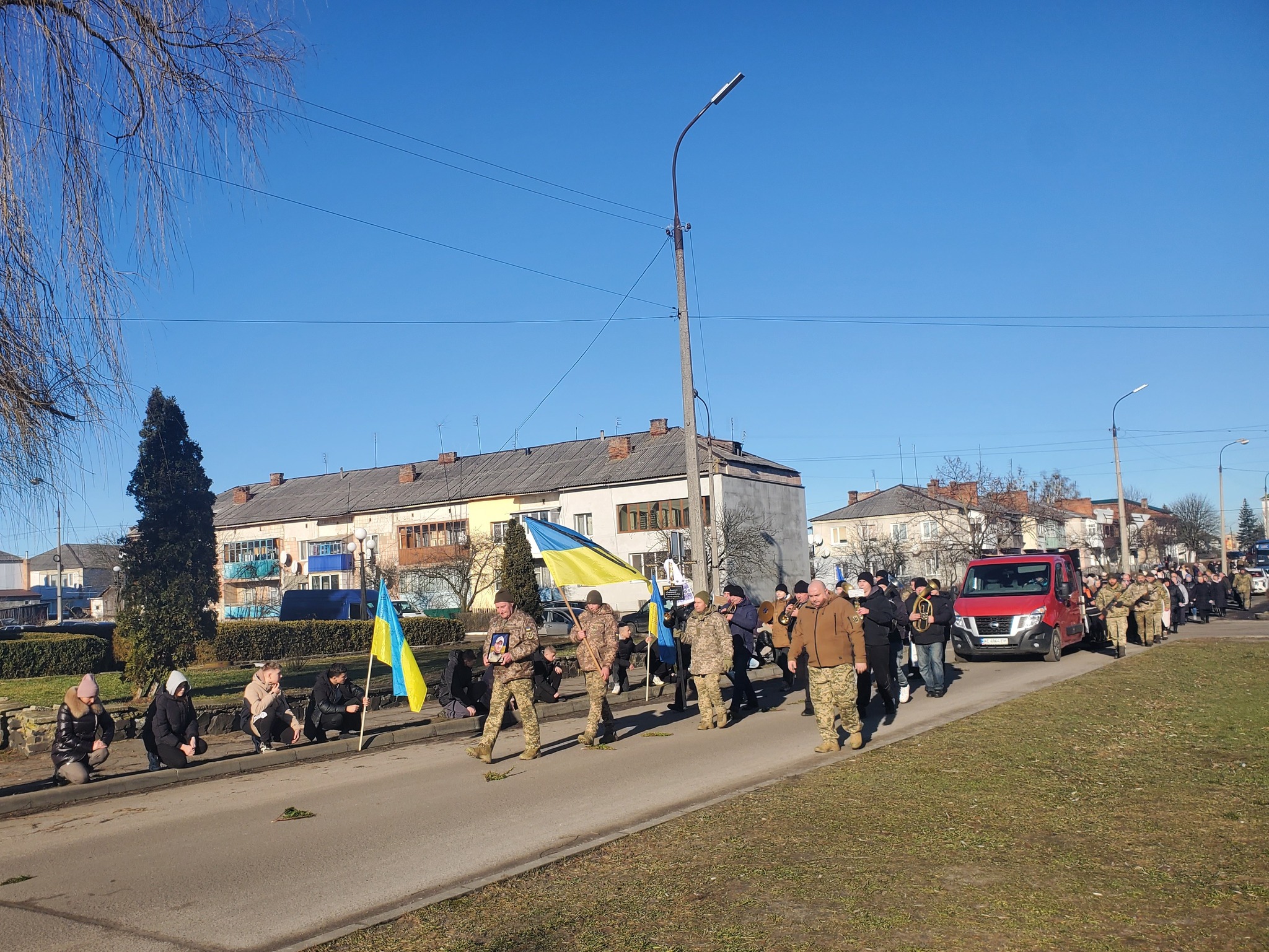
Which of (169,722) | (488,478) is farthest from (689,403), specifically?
(488,478)

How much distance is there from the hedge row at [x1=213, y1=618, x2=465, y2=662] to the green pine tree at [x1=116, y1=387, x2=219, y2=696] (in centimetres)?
132

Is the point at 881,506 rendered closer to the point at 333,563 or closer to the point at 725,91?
the point at 333,563

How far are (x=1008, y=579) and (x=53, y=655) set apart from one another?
26.1 metres

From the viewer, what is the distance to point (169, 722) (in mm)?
12242

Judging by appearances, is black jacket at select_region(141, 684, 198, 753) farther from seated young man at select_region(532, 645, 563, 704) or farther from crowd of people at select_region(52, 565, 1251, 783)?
seated young man at select_region(532, 645, 563, 704)

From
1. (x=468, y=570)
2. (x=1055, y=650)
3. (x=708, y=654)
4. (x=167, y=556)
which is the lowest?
(x=1055, y=650)

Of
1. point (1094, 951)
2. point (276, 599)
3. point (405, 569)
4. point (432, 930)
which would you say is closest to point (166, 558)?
point (432, 930)

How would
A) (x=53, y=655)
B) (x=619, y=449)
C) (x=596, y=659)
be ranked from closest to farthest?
(x=596, y=659)
(x=53, y=655)
(x=619, y=449)

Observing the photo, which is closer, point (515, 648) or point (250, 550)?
point (515, 648)

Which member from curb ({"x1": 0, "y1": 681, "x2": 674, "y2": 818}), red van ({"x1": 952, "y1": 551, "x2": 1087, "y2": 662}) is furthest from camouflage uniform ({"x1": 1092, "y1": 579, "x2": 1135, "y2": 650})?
curb ({"x1": 0, "y1": 681, "x2": 674, "y2": 818})

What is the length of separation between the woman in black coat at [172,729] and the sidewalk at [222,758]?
6.7 inches

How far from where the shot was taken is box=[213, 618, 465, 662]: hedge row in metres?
37.5

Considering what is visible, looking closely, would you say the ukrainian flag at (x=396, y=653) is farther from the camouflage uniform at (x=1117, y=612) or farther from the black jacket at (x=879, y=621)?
the camouflage uniform at (x=1117, y=612)

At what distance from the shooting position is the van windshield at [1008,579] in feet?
76.3
